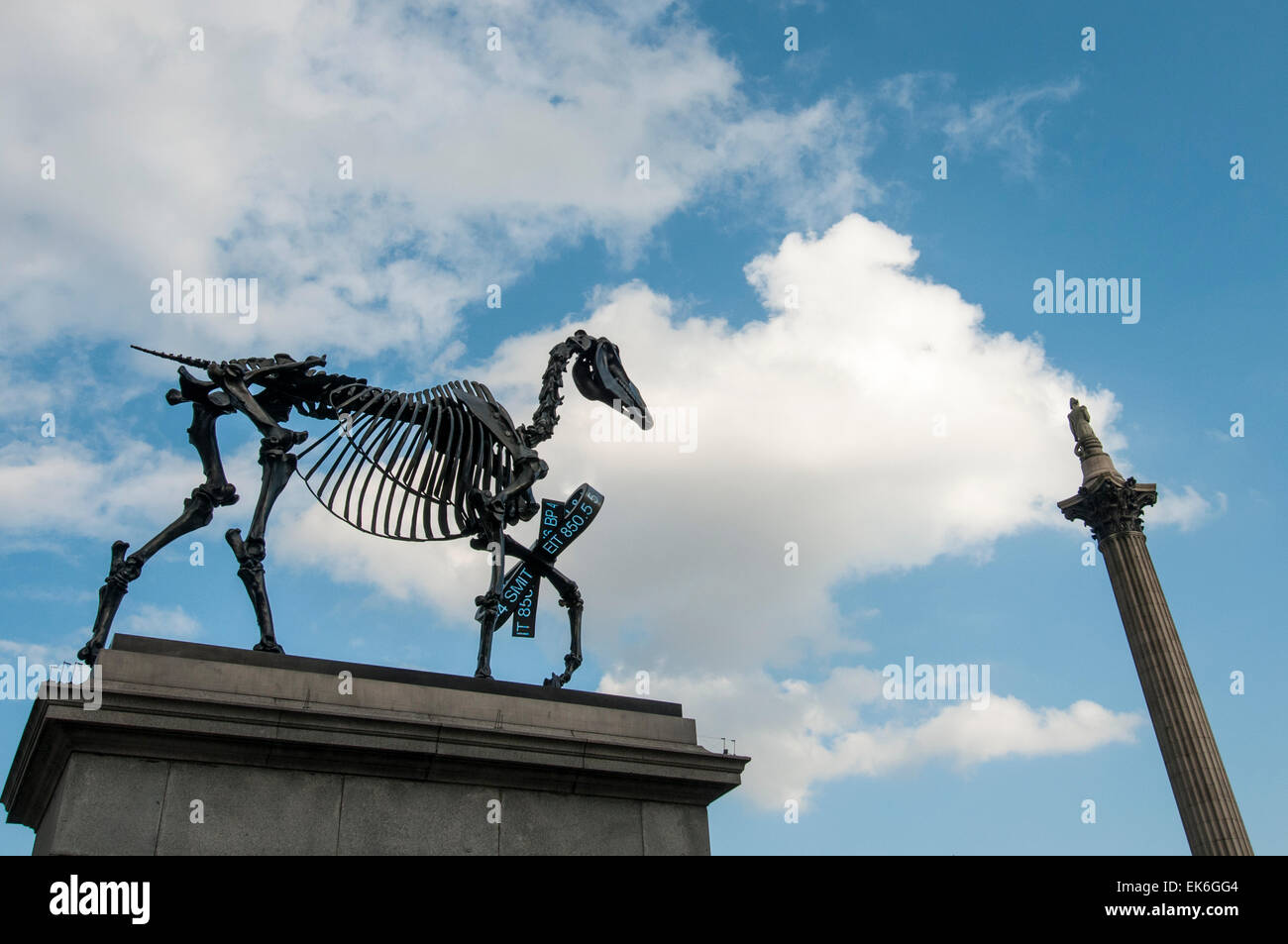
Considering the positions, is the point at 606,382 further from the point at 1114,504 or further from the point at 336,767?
the point at 1114,504

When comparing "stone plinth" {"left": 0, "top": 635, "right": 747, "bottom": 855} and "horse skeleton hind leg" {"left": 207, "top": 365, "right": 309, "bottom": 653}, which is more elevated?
"horse skeleton hind leg" {"left": 207, "top": 365, "right": 309, "bottom": 653}

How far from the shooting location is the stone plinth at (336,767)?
346 inches

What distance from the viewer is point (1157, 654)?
32062 millimetres

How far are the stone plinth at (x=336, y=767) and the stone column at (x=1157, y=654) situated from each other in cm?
2360

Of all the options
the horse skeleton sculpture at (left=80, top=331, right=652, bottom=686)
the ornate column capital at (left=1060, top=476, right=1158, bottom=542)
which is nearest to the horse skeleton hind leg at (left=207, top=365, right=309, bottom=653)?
the horse skeleton sculpture at (left=80, top=331, right=652, bottom=686)

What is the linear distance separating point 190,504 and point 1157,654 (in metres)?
28.8

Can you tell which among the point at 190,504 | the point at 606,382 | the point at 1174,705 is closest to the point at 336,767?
the point at 190,504

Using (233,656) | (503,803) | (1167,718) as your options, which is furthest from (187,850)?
(1167,718)

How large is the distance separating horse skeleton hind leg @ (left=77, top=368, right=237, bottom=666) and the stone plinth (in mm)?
642

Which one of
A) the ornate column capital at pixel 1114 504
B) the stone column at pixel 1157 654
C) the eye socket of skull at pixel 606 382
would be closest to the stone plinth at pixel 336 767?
the eye socket of skull at pixel 606 382

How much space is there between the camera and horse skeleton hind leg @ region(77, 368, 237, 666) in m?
10.2

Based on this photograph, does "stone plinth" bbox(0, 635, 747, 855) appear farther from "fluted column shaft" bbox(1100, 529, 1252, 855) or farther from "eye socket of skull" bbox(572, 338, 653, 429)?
"fluted column shaft" bbox(1100, 529, 1252, 855)

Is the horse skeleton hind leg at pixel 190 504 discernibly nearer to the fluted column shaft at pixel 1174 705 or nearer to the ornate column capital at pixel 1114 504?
the fluted column shaft at pixel 1174 705
